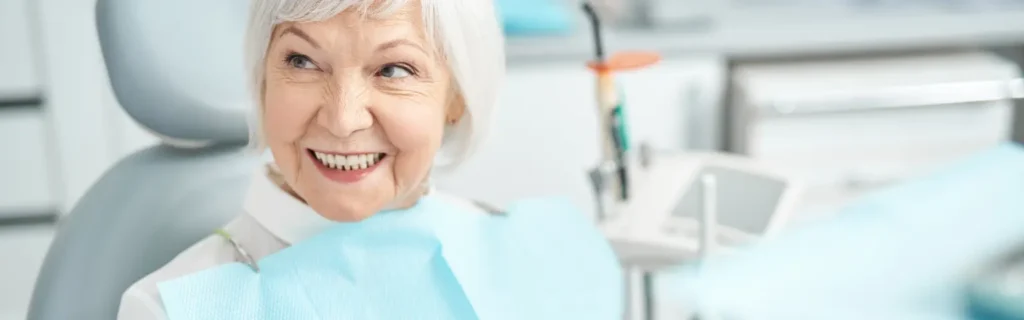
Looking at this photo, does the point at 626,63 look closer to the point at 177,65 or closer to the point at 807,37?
the point at 177,65

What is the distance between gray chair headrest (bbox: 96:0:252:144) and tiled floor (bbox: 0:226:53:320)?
1011 mm

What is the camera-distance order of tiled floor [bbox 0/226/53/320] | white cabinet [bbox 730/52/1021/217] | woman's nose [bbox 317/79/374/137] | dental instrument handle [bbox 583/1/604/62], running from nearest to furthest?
woman's nose [bbox 317/79/374/137] < dental instrument handle [bbox 583/1/604/62] < white cabinet [bbox 730/52/1021/217] < tiled floor [bbox 0/226/53/320]

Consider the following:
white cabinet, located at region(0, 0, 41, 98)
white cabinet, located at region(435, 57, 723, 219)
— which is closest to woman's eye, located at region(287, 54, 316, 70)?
white cabinet, located at region(435, 57, 723, 219)

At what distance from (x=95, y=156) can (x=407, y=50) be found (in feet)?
4.04

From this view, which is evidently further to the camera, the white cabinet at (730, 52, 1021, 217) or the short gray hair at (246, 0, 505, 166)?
the white cabinet at (730, 52, 1021, 217)

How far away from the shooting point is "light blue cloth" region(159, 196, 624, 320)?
2.22 ft

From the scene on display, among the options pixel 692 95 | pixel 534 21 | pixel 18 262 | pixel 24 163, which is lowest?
pixel 18 262

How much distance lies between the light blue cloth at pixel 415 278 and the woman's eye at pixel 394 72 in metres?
0.11

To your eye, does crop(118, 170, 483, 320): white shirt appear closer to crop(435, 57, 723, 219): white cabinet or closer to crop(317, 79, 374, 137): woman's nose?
crop(317, 79, 374, 137): woman's nose

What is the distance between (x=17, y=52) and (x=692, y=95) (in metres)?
1.10

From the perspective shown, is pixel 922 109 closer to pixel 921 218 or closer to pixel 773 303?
pixel 921 218

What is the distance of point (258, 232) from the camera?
29.6 inches

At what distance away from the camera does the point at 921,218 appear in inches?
32.1

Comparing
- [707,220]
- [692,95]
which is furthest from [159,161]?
[692,95]
